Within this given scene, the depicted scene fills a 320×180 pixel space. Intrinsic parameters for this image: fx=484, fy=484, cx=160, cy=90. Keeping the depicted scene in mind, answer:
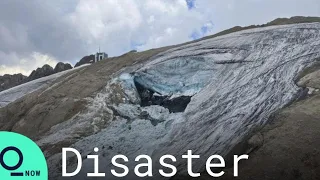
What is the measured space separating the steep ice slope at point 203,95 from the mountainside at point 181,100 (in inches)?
2.4

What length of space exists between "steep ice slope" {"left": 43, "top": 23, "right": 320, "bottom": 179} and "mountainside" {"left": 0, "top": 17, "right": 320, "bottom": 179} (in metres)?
0.06

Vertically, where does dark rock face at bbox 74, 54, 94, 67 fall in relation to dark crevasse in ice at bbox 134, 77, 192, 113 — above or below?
above

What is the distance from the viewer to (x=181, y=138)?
25.8 meters

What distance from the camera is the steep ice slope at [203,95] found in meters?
25.3

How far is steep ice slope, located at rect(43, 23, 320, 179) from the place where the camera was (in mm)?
25297

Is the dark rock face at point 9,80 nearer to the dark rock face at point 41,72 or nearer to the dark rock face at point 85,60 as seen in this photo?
the dark rock face at point 41,72

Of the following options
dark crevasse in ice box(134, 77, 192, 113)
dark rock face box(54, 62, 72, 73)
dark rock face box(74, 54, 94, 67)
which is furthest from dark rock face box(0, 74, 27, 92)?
dark crevasse in ice box(134, 77, 192, 113)

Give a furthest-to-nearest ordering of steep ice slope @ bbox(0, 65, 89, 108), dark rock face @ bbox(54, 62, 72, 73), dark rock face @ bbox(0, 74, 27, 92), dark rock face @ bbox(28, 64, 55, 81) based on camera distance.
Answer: dark rock face @ bbox(0, 74, 27, 92) < dark rock face @ bbox(28, 64, 55, 81) < dark rock face @ bbox(54, 62, 72, 73) < steep ice slope @ bbox(0, 65, 89, 108)

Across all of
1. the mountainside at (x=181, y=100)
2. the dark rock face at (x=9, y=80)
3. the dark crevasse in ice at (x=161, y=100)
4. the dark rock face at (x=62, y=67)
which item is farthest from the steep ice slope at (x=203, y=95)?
the dark rock face at (x=9, y=80)

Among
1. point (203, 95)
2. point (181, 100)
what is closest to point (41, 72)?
point (181, 100)

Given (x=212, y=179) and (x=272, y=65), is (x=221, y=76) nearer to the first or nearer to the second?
(x=272, y=65)

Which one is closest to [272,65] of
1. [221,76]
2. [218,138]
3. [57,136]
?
[221,76]

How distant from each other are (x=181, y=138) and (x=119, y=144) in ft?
12.0

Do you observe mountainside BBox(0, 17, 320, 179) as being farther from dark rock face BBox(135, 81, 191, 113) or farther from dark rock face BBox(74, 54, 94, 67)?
dark rock face BBox(74, 54, 94, 67)
